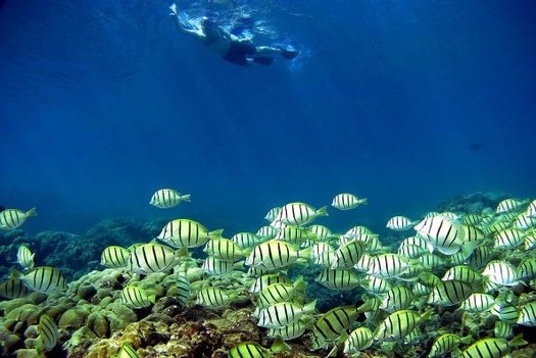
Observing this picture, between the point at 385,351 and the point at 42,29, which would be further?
the point at 42,29

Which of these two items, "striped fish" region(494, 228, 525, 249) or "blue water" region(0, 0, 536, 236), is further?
"blue water" region(0, 0, 536, 236)

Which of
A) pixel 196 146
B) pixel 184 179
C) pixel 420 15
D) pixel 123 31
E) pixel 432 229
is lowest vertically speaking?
pixel 432 229

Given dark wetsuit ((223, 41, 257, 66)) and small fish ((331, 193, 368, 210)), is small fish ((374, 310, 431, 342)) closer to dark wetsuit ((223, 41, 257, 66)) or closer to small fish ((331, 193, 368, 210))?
small fish ((331, 193, 368, 210))

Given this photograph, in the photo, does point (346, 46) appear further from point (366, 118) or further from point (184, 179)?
point (184, 179)

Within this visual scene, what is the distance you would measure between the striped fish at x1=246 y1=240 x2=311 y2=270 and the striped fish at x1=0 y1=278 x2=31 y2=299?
287 cm

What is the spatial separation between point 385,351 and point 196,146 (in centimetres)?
10485

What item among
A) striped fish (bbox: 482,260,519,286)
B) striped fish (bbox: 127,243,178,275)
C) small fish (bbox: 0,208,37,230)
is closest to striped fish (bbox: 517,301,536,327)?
striped fish (bbox: 482,260,519,286)

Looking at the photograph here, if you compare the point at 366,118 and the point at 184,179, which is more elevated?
the point at 184,179

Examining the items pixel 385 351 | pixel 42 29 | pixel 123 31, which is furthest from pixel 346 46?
pixel 385 351

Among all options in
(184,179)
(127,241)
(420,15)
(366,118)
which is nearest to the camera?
(127,241)

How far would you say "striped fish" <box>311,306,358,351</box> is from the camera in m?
3.69

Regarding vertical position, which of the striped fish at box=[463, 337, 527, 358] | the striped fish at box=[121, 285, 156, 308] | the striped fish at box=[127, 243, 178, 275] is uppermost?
the striped fish at box=[127, 243, 178, 275]

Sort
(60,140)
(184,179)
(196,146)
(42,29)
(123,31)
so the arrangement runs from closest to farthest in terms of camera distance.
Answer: (42,29), (123,31), (60,140), (196,146), (184,179)

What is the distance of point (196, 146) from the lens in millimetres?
107062
